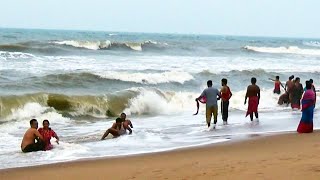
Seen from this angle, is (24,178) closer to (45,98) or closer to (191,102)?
(45,98)

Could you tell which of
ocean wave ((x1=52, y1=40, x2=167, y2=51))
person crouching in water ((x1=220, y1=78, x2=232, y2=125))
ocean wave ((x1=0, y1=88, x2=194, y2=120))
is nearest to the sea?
ocean wave ((x1=0, y1=88, x2=194, y2=120))

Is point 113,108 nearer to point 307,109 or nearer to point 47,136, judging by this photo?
point 47,136

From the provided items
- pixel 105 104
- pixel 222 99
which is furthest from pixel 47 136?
pixel 105 104

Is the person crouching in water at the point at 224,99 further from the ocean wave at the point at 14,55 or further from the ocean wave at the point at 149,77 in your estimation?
the ocean wave at the point at 14,55

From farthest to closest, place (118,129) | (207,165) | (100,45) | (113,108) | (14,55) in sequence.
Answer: (100,45) < (14,55) < (113,108) < (118,129) < (207,165)

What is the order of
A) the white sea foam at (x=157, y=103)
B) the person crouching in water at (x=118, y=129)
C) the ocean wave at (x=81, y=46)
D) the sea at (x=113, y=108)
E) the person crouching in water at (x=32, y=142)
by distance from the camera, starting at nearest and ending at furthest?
the person crouching in water at (x=32, y=142), the sea at (x=113, y=108), the person crouching in water at (x=118, y=129), the white sea foam at (x=157, y=103), the ocean wave at (x=81, y=46)

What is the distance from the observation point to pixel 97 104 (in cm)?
1922

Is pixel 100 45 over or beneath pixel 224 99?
over

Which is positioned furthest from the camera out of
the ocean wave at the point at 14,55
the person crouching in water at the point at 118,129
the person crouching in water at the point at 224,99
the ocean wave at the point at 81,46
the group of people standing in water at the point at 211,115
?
the ocean wave at the point at 81,46

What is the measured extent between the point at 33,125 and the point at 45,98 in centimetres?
764

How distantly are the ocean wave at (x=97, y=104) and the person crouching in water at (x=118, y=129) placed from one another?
462 cm

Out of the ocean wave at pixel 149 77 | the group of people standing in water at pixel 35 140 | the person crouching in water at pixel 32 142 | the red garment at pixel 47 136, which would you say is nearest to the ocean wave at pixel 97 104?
the ocean wave at pixel 149 77

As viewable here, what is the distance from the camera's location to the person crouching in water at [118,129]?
501 inches

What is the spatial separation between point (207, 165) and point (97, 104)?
38.1 ft
